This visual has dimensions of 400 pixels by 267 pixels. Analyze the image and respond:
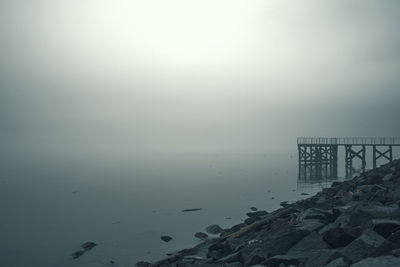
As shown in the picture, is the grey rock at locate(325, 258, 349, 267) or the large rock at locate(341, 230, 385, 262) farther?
the large rock at locate(341, 230, 385, 262)

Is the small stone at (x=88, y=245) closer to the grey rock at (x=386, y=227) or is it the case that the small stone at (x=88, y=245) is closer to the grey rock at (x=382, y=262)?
the grey rock at (x=386, y=227)

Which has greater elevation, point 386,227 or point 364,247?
point 386,227

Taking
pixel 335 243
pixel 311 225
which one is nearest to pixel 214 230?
pixel 311 225

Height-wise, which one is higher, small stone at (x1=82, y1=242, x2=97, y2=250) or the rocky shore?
the rocky shore

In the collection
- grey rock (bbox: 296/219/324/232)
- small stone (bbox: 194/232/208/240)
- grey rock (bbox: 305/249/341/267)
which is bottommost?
small stone (bbox: 194/232/208/240)

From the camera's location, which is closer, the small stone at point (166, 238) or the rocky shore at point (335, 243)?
the rocky shore at point (335, 243)

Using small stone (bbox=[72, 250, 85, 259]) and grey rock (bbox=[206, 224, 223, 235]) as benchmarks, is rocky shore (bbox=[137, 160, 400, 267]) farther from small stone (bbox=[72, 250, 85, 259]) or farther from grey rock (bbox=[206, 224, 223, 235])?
grey rock (bbox=[206, 224, 223, 235])

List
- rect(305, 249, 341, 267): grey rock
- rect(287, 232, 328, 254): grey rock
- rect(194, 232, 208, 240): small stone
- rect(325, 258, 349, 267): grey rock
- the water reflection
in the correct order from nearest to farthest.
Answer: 1. rect(325, 258, 349, 267): grey rock
2. rect(305, 249, 341, 267): grey rock
3. rect(287, 232, 328, 254): grey rock
4. rect(194, 232, 208, 240): small stone
5. the water reflection

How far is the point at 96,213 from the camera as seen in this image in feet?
88.8

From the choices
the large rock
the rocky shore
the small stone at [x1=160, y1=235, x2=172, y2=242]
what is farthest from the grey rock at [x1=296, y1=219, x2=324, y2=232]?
the small stone at [x1=160, y1=235, x2=172, y2=242]

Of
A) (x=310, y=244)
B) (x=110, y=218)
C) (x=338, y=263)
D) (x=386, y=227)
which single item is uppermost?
(x=386, y=227)

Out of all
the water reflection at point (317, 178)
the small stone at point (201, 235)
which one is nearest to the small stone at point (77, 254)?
the small stone at point (201, 235)

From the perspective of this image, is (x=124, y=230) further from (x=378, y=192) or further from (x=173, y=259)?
(x=378, y=192)

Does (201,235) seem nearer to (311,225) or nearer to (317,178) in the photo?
(311,225)
